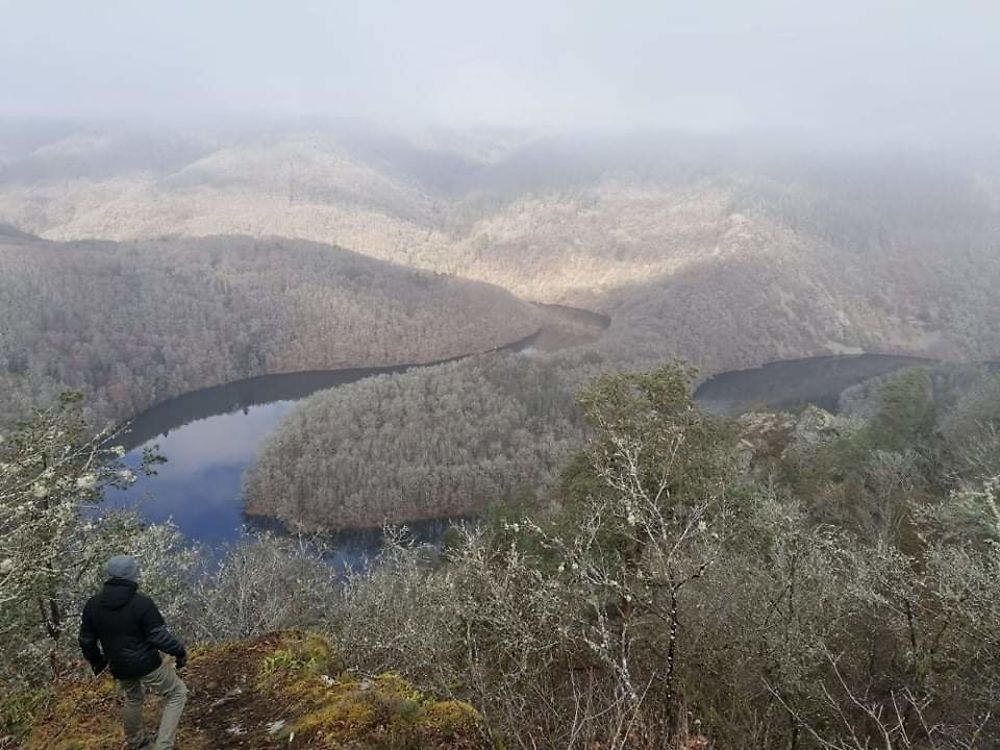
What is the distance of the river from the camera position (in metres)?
67.2

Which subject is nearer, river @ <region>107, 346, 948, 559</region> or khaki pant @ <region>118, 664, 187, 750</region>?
khaki pant @ <region>118, 664, 187, 750</region>

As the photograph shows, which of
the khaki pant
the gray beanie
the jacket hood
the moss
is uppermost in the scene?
the gray beanie

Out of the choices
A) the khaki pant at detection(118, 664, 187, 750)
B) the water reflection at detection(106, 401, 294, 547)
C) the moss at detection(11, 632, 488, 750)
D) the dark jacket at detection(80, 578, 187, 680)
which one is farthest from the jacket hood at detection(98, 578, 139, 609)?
the water reflection at detection(106, 401, 294, 547)

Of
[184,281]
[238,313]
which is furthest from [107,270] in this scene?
[238,313]

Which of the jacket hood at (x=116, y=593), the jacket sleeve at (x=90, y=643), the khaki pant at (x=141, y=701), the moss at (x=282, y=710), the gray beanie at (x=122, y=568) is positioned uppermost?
the gray beanie at (x=122, y=568)

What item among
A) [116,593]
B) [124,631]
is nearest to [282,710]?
Answer: [124,631]

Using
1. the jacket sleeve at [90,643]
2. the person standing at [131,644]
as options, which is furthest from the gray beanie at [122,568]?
the jacket sleeve at [90,643]

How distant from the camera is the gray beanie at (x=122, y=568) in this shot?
6555 mm

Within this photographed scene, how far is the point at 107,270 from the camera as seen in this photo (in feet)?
465

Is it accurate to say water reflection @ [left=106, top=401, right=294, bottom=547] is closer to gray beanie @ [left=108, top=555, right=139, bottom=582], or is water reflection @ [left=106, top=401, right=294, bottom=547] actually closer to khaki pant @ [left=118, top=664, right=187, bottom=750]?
khaki pant @ [left=118, top=664, right=187, bottom=750]

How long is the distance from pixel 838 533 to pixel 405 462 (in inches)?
2348

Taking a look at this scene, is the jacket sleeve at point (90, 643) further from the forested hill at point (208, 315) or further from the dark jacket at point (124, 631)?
the forested hill at point (208, 315)

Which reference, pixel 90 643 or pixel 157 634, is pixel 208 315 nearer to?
pixel 90 643

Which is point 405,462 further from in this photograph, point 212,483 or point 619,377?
point 619,377
